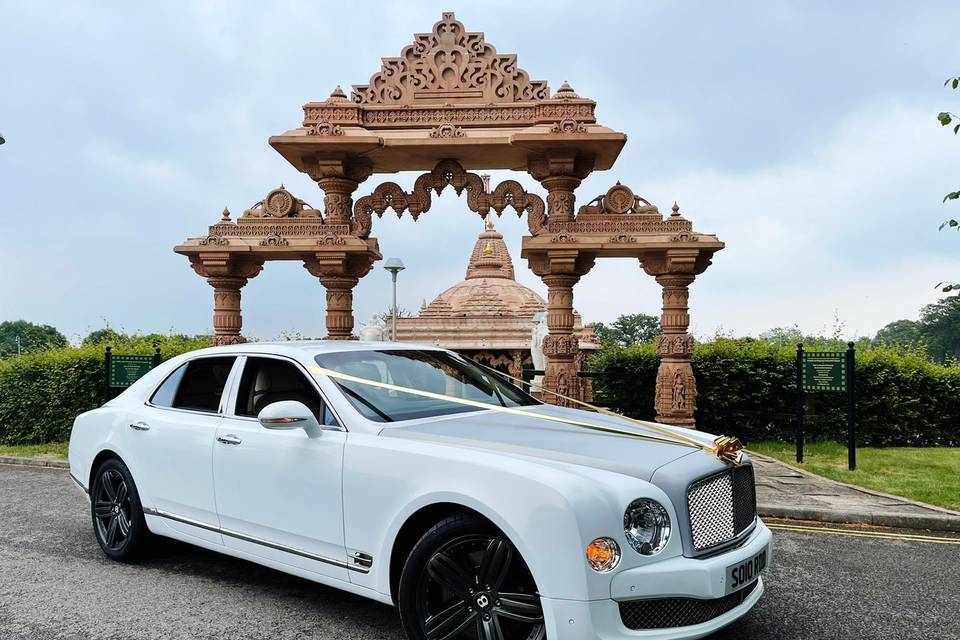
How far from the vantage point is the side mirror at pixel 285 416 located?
330 centimetres

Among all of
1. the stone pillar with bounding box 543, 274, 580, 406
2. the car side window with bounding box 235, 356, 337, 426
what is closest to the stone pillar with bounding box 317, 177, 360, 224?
the stone pillar with bounding box 543, 274, 580, 406

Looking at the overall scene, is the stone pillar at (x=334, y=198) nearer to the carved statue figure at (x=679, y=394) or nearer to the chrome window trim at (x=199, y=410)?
the chrome window trim at (x=199, y=410)

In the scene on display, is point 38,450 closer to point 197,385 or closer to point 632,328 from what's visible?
point 197,385

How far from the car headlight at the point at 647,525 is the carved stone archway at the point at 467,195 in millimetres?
5903

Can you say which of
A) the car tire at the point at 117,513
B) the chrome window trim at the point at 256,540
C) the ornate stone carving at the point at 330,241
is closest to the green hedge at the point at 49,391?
the ornate stone carving at the point at 330,241

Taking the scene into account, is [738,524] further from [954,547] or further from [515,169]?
[515,169]

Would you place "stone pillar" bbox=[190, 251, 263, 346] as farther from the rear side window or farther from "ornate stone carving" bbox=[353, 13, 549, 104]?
the rear side window

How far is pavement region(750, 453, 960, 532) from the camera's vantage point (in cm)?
588

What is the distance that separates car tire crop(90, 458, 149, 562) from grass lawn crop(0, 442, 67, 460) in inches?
218

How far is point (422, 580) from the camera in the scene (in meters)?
2.95

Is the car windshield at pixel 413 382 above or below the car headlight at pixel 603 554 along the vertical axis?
above

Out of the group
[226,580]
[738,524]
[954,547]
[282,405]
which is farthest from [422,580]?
[954,547]

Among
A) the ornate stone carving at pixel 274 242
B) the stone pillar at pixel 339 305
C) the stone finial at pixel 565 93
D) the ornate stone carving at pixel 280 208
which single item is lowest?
the stone pillar at pixel 339 305

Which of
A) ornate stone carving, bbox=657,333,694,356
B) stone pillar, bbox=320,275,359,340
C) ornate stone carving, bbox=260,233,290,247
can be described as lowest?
ornate stone carving, bbox=657,333,694,356
